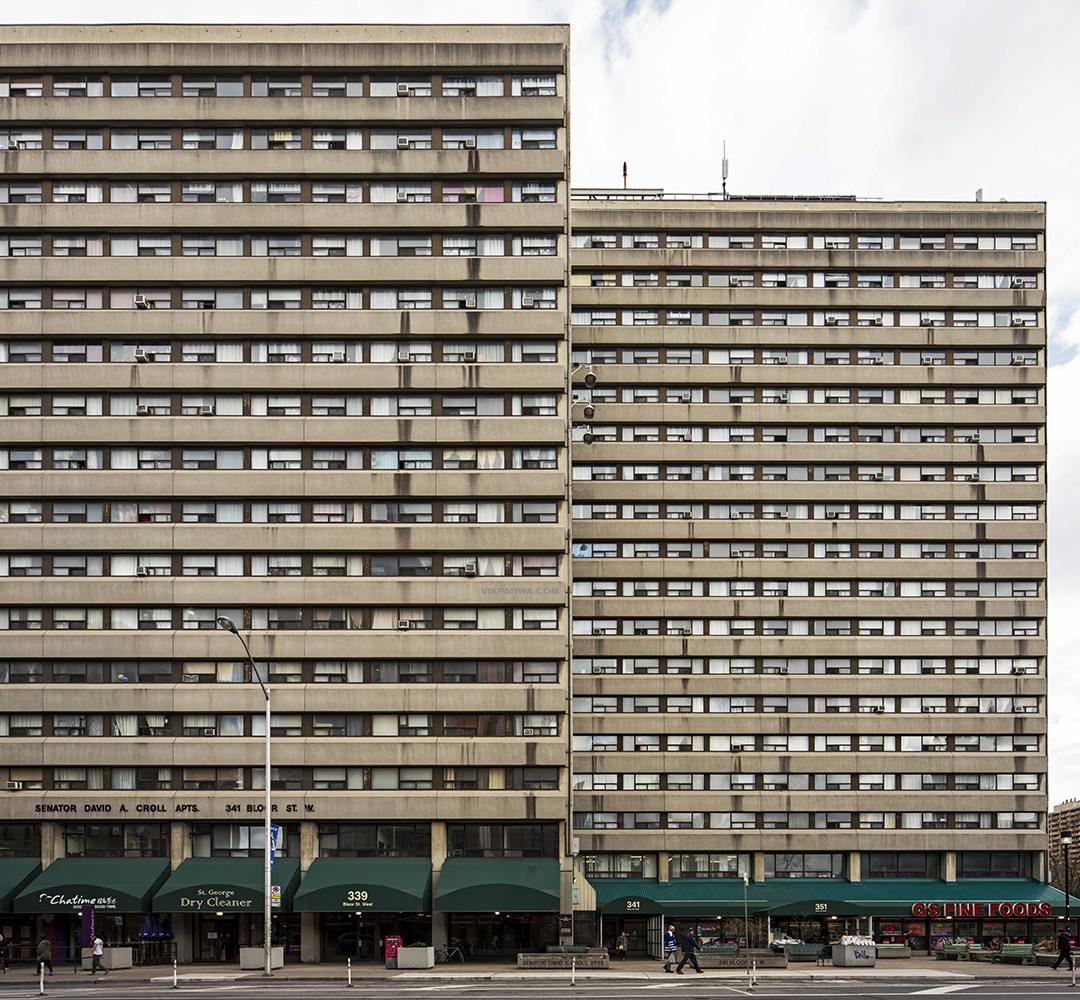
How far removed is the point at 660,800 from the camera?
168 ft

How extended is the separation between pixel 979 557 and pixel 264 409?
3957cm

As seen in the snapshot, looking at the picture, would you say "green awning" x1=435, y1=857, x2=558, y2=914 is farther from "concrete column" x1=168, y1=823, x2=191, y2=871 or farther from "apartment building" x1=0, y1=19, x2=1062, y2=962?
"concrete column" x1=168, y1=823, x2=191, y2=871

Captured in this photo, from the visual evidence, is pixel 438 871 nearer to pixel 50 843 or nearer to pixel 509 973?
pixel 509 973

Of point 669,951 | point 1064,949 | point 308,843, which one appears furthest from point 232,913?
point 1064,949

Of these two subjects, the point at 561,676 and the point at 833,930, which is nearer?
the point at 561,676

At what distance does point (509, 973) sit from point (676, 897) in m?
14.6

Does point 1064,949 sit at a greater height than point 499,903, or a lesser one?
lesser

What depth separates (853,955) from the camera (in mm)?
38531

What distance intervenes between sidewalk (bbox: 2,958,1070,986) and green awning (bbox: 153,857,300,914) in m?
2.32

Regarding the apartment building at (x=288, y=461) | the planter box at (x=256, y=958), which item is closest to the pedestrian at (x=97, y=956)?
the apartment building at (x=288, y=461)

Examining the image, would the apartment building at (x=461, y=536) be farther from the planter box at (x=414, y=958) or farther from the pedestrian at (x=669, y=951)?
the pedestrian at (x=669, y=951)

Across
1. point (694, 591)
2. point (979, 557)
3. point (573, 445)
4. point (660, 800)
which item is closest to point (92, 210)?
point (573, 445)

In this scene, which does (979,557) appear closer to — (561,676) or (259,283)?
(561,676)

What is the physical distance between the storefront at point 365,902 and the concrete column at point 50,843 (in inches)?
473
